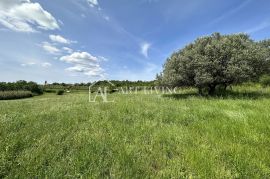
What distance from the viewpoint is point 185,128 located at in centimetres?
598

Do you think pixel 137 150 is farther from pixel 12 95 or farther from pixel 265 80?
pixel 12 95

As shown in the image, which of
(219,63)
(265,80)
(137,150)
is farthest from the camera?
(265,80)

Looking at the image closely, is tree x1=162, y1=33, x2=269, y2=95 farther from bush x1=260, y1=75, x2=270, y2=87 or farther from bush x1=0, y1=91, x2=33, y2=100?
bush x1=0, y1=91, x2=33, y2=100

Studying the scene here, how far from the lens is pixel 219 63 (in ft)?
44.2

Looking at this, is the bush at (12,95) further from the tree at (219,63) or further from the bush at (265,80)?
the bush at (265,80)

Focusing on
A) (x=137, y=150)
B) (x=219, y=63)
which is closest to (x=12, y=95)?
(x=219, y=63)

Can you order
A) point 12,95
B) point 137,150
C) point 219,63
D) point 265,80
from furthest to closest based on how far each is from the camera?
point 12,95
point 265,80
point 219,63
point 137,150

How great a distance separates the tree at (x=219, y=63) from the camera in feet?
42.0

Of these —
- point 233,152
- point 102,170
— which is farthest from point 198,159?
point 102,170

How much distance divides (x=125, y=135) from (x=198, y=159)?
2215mm

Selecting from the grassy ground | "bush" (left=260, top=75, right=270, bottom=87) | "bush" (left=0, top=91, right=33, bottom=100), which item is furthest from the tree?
"bush" (left=0, top=91, right=33, bottom=100)

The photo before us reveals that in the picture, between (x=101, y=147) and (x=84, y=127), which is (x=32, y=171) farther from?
(x=84, y=127)

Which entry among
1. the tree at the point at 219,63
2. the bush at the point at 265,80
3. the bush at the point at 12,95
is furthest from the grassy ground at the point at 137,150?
the bush at the point at 12,95

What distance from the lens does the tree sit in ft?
42.0
